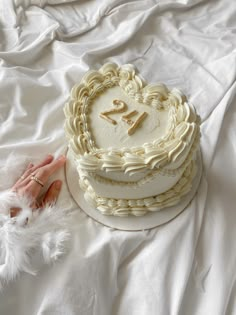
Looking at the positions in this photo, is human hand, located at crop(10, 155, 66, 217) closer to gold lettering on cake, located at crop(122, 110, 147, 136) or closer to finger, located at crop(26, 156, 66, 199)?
finger, located at crop(26, 156, 66, 199)

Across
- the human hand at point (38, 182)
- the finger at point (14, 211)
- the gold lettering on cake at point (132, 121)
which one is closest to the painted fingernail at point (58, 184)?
the human hand at point (38, 182)

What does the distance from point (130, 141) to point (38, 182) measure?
0.25 meters

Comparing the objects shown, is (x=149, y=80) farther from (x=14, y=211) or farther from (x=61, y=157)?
(x=14, y=211)

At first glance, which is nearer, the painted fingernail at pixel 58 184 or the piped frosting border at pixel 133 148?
the piped frosting border at pixel 133 148

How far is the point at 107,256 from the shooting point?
0.89 metres

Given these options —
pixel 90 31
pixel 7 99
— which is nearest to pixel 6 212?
pixel 7 99

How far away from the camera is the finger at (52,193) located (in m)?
0.94

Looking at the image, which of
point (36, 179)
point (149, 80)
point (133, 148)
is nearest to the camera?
point (133, 148)

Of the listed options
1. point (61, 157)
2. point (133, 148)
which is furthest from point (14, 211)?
point (133, 148)

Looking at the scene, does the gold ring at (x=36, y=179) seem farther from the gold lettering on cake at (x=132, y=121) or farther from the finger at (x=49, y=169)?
the gold lettering on cake at (x=132, y=121)

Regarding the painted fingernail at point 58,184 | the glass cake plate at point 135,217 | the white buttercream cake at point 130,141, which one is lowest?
the glass cake plate at point 135,217

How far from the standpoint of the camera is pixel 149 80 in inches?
46.9

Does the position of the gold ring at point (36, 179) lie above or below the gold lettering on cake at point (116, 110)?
below

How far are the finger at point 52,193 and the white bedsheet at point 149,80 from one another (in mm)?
20
